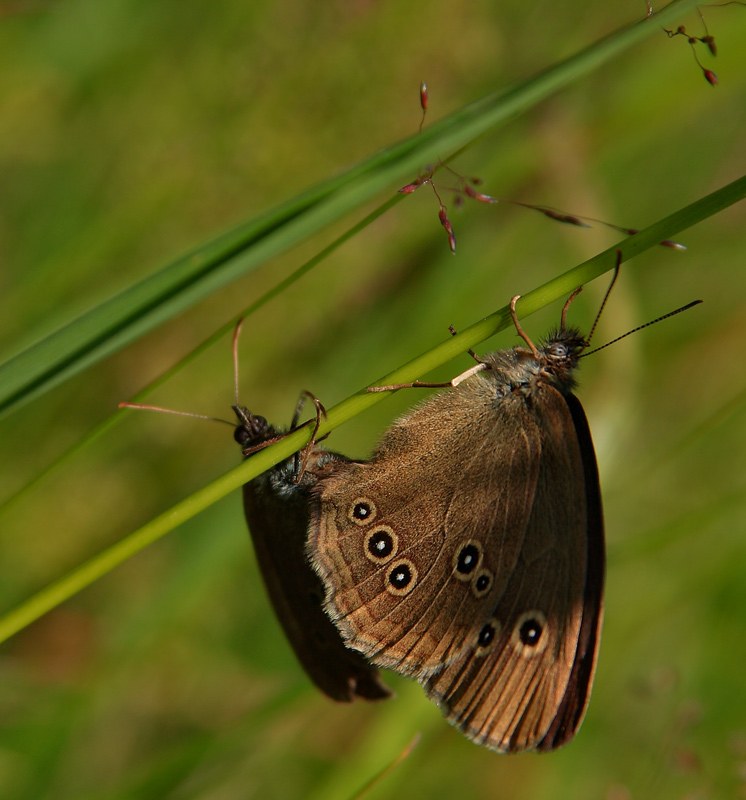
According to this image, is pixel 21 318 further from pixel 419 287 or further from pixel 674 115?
pixel 674 115

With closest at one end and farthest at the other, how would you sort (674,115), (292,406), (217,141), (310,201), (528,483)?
(310,201), (528,483), (217,141), (674,115), (292,406)

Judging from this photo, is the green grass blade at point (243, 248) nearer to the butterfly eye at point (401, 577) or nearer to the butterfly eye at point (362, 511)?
the butterfly eye at point (362, 511)

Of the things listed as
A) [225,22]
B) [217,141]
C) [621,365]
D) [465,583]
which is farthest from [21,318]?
[621,365]

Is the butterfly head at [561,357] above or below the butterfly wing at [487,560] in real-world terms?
above

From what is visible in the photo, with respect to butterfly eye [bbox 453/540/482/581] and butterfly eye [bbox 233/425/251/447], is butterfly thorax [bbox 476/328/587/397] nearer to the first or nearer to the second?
butterfly eye [bbox 453/540/482/581]

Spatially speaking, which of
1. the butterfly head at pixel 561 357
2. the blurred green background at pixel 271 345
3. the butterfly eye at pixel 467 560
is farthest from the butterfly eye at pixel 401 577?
the blurred green background at pixel 271 345

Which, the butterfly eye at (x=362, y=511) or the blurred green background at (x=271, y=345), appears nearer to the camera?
the butterfly eye at (x=362, y=511)
